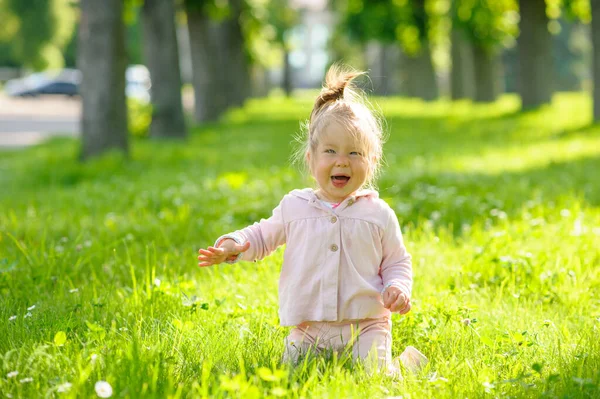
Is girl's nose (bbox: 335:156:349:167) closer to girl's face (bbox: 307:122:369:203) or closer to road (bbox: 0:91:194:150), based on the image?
girl's face (bbox: 307:122:369:203)

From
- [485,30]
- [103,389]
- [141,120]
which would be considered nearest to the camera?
[103,389]

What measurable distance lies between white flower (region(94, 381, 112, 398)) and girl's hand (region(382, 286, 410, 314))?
1.24 meters

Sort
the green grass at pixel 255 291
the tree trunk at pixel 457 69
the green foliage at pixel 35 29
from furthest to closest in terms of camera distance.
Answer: the green foliage at pixel 35 29
the tree trunk at pixel 457 69
the green grass at pixel 255 291

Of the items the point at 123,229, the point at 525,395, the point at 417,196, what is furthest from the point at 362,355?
the point at 417,196

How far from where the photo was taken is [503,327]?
3.65 meters

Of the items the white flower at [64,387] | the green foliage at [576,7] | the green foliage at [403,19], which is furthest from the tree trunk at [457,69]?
the white flower at [64,387]

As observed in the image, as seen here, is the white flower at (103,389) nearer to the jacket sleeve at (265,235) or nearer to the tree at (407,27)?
the jacket sleeve at (265,235)

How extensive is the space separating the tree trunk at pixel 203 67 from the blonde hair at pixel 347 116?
1777 centimetres

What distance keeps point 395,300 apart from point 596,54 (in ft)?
49.1

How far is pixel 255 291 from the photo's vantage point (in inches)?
172

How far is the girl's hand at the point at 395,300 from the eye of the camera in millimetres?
3182

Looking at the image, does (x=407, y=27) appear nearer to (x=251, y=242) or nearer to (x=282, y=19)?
(x=282, y=19)

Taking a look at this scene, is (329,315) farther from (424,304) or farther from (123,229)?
(123,229)

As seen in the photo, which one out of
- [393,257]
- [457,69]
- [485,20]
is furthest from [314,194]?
[457,69]
